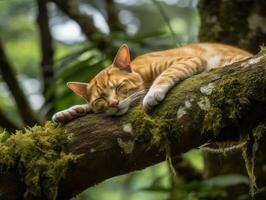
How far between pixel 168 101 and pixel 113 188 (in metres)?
4.89

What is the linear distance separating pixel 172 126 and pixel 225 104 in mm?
251

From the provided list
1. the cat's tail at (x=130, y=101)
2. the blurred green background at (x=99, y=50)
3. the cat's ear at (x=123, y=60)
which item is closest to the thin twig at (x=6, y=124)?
the blurred green background at (x=99, y=50)

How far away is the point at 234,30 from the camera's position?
4371 mm

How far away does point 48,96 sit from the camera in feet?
13.8

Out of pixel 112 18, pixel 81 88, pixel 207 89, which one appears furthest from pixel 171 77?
pixel 112 18

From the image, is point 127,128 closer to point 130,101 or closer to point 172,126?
point 172,126

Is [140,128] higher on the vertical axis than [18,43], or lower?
higher

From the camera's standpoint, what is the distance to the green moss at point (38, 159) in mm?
2559

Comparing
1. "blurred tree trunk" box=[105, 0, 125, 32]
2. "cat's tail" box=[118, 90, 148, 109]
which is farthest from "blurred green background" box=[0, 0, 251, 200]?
"cat's tail" box=[118, 90, 148, 109]

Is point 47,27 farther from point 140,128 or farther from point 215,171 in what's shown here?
point 140,128

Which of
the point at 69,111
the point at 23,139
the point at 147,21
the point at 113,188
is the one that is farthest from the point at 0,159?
the point at 113,188

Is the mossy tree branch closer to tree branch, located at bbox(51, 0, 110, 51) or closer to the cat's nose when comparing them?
the cat's nose

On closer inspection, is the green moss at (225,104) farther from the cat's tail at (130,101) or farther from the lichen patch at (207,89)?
the cat's tail at (130,101)

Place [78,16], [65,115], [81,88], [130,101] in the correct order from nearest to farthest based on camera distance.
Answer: [65,115] → [130,101] → [81,88] → [78,16]
